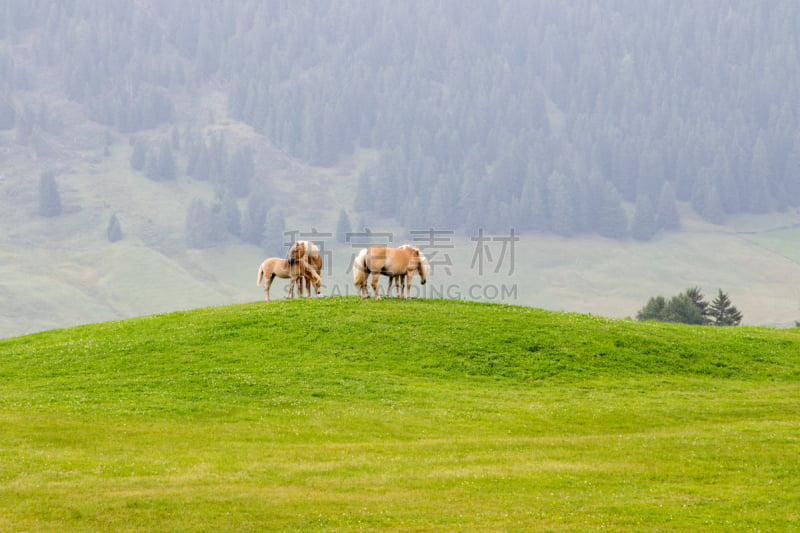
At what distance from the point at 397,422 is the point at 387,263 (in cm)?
1685

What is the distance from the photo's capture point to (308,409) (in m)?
34.1

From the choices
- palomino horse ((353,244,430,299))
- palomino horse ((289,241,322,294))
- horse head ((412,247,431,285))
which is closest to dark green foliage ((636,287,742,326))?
palomino horse ((289,241,322,294))

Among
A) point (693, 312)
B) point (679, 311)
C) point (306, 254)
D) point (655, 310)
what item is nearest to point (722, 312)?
point (693, 312)

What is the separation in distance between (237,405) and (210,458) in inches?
291

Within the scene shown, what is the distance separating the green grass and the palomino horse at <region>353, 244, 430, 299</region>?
1521mm

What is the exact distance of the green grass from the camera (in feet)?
71.9

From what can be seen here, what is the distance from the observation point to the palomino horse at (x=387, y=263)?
158ft

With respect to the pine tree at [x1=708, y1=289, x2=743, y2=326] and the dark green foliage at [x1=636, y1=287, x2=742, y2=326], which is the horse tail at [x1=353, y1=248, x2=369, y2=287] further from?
the pine tree at [x1=708, y1=289, x2=743, y2=326]

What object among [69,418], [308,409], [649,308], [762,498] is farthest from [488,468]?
[649,308]

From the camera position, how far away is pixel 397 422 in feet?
106

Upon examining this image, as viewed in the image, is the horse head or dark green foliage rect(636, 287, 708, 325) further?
dark green foliage rect(636, 287, 708, 325)

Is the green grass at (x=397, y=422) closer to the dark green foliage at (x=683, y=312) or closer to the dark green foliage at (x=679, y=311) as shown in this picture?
the dark green foliage at (x=683, y=312)

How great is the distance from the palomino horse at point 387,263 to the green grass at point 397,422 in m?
1.52

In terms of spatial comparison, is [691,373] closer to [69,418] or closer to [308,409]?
[308,409]
